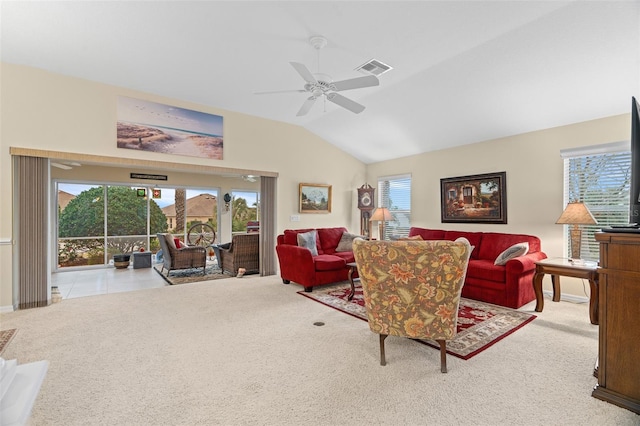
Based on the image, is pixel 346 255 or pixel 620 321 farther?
pixel 346 255

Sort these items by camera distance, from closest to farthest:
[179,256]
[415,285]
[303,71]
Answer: [415,285]
[303,71]
[179,256]

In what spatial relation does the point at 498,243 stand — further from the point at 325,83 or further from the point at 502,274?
the point at 325,83

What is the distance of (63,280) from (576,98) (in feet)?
29.2

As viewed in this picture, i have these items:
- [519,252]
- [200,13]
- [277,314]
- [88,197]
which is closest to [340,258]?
[277,314]

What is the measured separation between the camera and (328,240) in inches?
234

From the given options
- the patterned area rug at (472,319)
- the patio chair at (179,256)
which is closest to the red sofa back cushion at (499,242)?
the patterned area rug at (472,319)

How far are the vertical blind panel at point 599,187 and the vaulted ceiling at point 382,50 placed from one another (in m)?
0.62

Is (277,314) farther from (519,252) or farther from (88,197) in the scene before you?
(88,197)

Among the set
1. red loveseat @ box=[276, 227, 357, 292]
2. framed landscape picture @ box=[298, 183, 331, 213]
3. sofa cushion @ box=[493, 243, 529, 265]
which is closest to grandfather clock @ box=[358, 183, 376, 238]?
framed landscape picture @ box=[298, 183, 331, 213]

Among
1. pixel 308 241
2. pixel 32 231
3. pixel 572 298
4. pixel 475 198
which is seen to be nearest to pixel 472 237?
pixel 475 198

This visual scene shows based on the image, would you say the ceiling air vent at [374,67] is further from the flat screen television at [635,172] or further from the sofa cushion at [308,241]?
the sofa cushion at [308,241]

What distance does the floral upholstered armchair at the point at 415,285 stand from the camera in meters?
2.17

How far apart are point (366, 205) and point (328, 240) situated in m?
1.44

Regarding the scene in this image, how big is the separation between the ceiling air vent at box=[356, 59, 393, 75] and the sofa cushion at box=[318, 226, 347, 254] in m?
3.07
